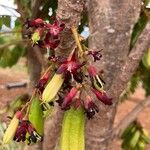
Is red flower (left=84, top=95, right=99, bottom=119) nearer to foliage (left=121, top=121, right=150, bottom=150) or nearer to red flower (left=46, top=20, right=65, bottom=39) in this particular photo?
red flower (left=46, top=20, right=65, bottom=39)

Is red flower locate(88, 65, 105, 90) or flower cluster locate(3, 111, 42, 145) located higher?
red flower locate(88, 65, 105, 90)

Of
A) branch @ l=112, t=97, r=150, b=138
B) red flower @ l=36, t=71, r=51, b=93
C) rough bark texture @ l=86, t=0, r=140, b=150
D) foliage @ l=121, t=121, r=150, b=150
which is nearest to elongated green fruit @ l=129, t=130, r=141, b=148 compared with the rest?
foliage @ l=121, t=121, r=150, b=150

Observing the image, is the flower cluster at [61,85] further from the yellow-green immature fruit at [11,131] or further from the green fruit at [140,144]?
the green fruit at [140,144]

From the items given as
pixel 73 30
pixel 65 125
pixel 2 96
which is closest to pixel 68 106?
pixel 65 125

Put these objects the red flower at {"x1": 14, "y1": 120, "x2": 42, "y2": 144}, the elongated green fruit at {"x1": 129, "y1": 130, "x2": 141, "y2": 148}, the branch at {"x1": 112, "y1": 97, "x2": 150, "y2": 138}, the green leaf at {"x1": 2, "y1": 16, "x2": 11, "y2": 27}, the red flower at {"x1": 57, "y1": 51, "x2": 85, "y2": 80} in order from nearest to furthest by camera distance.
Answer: the red flower at {"x1": 57, "y1": 51, "x2": 85, "y2": 80}
the red flower at {"x1": 14, "y1": 120, "x2": 42, "y2": 144}
the branch at {"x1": 112, "y1": 97, "x2": 150, "y2": 138}
the green leaf at {"x1": 2, "y1": 16, "x2": 11, "y2": 27}
the elongated green fruit at {"x1": 129, "y1": 130, "x2": 141, "y2": 148}

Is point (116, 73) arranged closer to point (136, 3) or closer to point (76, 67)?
point (136, 3)

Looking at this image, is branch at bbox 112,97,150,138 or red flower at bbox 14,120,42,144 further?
branch at bbox 112,97,150,138

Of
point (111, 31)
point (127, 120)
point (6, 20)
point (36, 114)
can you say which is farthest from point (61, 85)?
point (6, 20)

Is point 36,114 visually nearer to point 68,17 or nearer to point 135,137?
point 68,17
